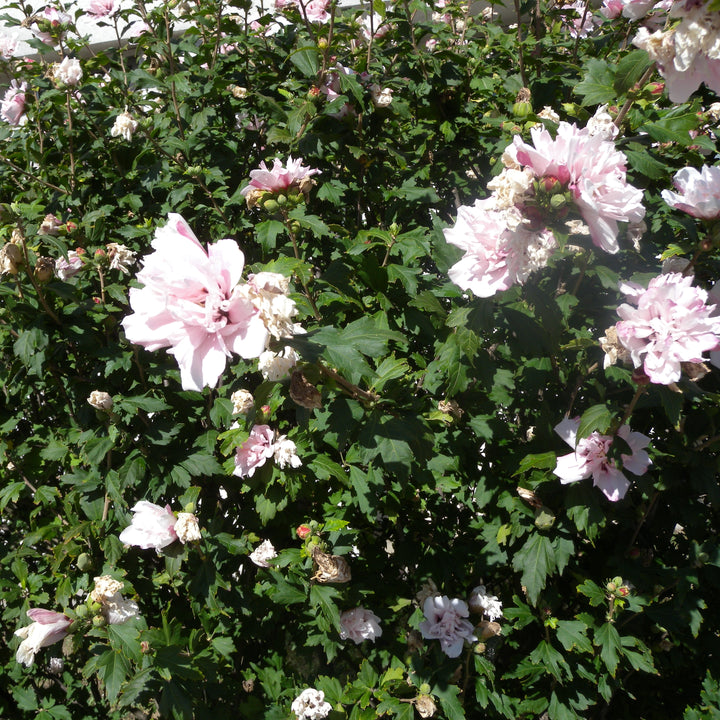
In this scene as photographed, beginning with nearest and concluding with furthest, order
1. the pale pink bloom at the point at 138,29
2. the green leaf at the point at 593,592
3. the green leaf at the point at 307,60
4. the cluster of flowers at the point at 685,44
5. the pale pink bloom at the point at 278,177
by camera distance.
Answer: the cluster of flowers at the point at 685,44
the pale pink bloom at the point at 278,177
the green leaf at the point at 593,592
the green leaf at the point at 307,60
the pale pink bloom at the point at 138,29

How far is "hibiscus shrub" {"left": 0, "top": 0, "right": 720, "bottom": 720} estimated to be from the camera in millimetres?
1458

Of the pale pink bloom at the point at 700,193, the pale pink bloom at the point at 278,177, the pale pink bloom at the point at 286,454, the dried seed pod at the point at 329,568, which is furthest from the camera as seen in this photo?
the dried seed pod at the point at 329,568

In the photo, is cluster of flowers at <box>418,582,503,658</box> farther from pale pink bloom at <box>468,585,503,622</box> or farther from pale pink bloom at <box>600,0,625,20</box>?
pale pink bloom at <box>600,0,625,20</box>

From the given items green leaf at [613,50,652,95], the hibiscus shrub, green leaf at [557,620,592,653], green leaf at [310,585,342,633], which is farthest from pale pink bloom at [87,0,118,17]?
green leaf at [557,620,592,653]

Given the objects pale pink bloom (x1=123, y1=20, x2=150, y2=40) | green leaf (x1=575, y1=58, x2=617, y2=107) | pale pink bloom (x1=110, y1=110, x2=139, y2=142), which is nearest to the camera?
green leaf (x1=575, y1=58, x2=617, y2=107)

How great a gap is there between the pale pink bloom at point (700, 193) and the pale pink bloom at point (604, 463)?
64 centimetres

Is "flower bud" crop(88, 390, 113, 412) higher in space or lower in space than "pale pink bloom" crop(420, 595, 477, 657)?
higher

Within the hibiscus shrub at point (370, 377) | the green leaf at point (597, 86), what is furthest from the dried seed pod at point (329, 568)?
the green leaf at point (597, 86)

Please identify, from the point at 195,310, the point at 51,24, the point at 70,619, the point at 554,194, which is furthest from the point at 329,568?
the point at 51,24

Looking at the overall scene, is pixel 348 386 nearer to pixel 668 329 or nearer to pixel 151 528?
pixel 668 329

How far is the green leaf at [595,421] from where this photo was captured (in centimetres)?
165

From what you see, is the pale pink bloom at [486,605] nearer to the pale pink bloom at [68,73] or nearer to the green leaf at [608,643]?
the green leaf at [608,643]

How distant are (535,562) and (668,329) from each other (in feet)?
3.33

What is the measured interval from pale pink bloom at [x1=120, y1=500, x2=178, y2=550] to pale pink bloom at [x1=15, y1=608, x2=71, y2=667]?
0.36m
